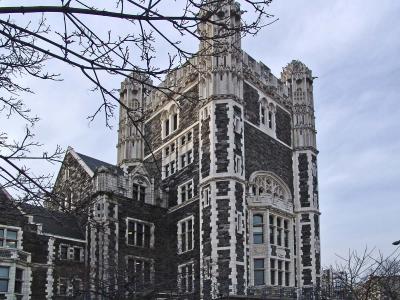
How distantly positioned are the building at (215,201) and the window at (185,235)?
0.20 feet

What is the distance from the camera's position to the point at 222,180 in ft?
119

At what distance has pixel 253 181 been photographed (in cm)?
3903

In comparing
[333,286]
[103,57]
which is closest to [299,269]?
[333,286]


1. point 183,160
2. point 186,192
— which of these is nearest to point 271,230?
point 186,192

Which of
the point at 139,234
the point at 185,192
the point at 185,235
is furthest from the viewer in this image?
the point at 185,192

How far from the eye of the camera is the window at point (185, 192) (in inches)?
1537

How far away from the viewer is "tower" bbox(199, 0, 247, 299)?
114 feet

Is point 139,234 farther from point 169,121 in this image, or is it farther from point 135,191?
point 169,121

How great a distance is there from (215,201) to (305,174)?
857 cm

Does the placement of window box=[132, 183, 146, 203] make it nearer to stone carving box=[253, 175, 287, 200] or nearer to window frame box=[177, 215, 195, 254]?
window frame box=[177, 215, 195, 254]

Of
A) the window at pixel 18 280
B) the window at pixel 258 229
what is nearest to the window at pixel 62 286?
the window at pixel 18 280

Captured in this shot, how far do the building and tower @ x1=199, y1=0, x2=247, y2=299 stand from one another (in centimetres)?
6

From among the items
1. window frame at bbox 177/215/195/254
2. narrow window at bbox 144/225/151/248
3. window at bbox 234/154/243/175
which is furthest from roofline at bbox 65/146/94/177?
window at bbox 234/154/243/175

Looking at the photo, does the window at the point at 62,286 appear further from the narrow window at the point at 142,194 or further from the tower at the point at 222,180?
the narrow window at the point at 142,194
